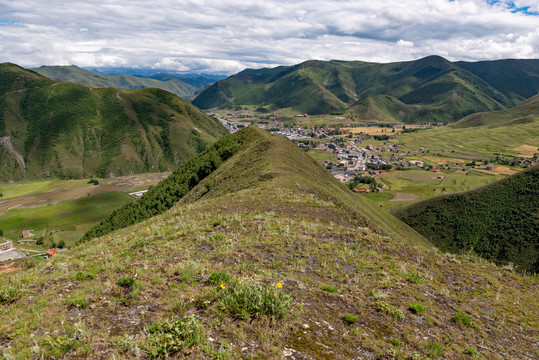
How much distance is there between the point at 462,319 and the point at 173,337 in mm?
11903

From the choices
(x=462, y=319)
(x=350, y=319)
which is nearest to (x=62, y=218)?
(x=350, y=319)

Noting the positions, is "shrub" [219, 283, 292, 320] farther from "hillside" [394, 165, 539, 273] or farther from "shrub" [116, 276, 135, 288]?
"hillside" [394, 165, 539, 273]

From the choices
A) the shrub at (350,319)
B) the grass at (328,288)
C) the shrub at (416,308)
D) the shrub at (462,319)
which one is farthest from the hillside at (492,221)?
the shrub at (350,319)

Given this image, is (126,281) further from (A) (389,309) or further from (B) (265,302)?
(A) (389,309)

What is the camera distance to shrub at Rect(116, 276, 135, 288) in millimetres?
10359

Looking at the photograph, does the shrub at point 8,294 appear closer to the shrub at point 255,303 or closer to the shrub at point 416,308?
the shrub at point 255,303

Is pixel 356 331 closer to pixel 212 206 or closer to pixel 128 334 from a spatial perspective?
pixel 128 334

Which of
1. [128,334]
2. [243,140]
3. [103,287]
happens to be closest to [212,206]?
[103,287]

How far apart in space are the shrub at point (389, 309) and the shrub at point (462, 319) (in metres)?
2.85

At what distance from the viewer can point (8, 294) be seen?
9484 mm

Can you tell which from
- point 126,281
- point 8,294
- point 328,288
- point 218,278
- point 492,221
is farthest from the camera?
point 492,221

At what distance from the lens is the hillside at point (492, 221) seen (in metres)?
67.4

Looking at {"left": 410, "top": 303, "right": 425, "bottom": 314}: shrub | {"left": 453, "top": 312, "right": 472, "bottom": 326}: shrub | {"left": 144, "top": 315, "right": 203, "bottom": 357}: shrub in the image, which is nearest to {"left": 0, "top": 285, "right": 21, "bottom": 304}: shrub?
{"left": 144, "top": 315, "right": 203, "bottom": 357}: shrub

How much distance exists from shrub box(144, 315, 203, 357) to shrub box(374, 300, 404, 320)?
741cm
